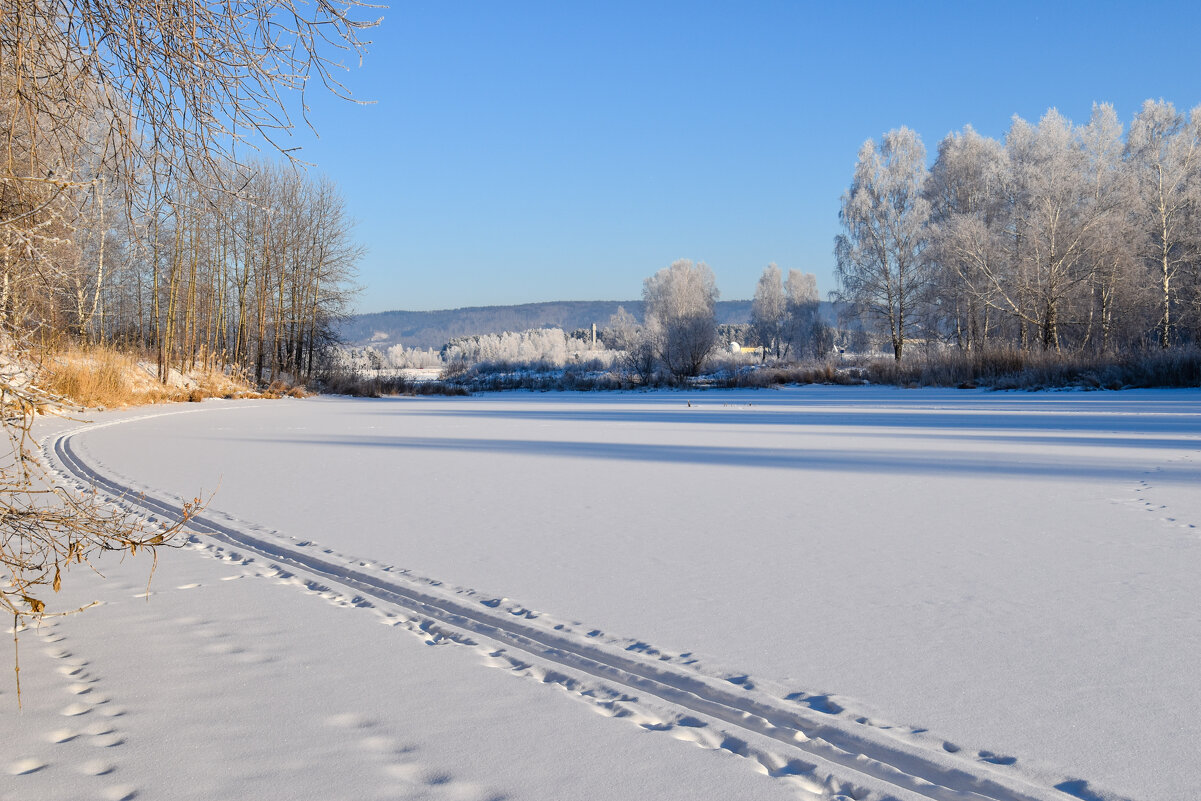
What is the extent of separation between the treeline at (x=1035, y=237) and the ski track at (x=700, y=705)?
2161 centimetres

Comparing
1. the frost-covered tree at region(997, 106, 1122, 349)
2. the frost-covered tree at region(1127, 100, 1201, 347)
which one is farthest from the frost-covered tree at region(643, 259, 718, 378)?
the frost-covered tree at region(1127, 100, 1201, 347)

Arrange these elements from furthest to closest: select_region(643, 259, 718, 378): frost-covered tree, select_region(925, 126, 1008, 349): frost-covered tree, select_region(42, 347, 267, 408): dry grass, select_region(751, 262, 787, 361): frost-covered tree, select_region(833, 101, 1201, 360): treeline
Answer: select_region(751, 262, 787, 361): frost-covered tree → select_region(643, 259, 718, 378): frost-covered tree → select_region(925, 126, 1008, 349): frost-covered tree → select_region(833, 101, 1201, 360): treeline → select_region(42, 347, 267, 408): dry grass

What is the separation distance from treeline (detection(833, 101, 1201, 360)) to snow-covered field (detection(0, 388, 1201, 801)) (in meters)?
19.7

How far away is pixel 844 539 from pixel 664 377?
26.8 m

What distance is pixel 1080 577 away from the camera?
3.21 meters

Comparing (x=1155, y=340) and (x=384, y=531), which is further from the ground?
(x=1155, y=340)

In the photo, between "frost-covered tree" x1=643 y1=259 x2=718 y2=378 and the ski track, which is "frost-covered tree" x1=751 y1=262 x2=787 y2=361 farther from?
the ski track

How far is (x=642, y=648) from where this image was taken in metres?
2.48

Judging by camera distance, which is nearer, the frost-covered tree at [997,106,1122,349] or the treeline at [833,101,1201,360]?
the frost-covered tree at [997,106,1122,349]

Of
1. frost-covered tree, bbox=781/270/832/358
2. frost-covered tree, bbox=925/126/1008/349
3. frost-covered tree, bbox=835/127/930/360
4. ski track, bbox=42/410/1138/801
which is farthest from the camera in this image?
frost-covered tree, bbox=781/270/832/358

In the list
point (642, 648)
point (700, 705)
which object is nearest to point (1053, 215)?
point (642, 648)

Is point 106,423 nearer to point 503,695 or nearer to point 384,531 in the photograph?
point 384,531

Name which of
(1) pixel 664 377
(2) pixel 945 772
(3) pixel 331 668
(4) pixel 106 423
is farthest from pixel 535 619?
(1) pixel 664 377

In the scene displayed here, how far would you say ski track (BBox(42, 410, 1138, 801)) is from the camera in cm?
168
